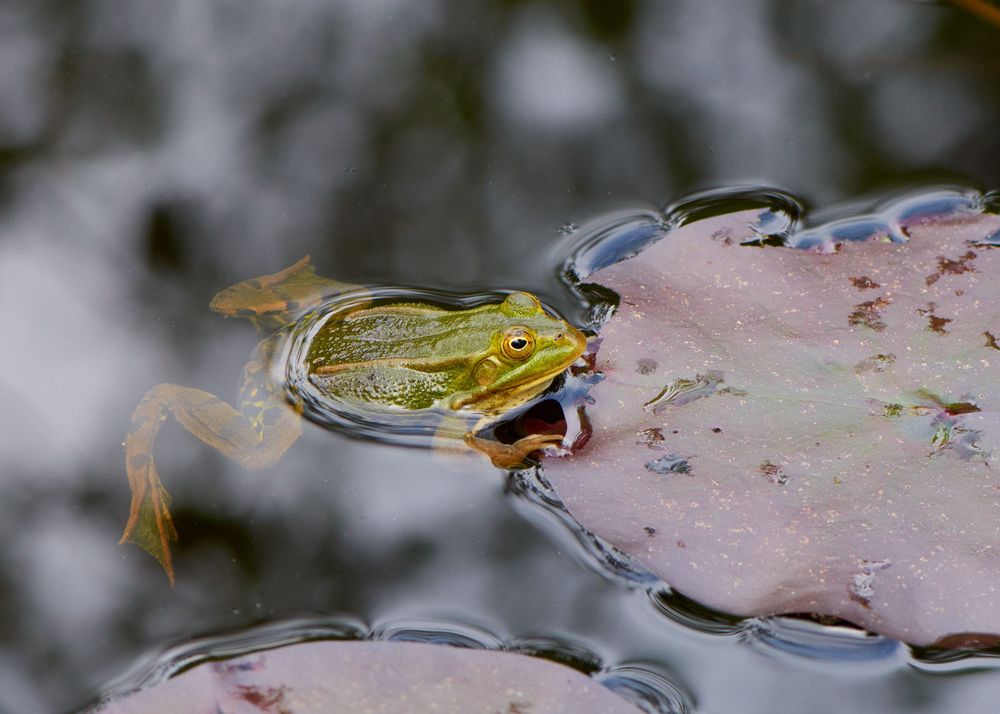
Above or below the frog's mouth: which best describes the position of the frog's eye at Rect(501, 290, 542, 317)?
above

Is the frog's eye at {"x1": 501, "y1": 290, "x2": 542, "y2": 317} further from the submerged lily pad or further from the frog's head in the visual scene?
the submerged lily pad

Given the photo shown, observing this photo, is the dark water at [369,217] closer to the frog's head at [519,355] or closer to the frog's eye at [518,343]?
the frog's head at [519,355]

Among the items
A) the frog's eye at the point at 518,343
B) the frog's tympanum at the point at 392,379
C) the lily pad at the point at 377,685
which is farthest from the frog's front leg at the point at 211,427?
the lily pad at the point at 377,685

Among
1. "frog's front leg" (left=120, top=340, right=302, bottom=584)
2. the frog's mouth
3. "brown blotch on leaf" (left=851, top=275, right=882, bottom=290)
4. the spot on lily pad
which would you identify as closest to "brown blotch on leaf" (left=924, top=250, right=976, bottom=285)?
"brown blotch on leaf" (left=851, top=275, right=882, bottom=290)

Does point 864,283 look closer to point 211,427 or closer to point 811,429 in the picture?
point 811,429

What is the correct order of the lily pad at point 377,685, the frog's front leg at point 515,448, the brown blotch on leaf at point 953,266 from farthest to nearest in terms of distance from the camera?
the frog's front leg at point 515,448 < the brown blotch on leaf at point 953,266 < the lily pad at point 377,685

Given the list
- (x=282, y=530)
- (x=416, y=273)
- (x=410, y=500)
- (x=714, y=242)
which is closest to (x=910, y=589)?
(x=714, y=242)
